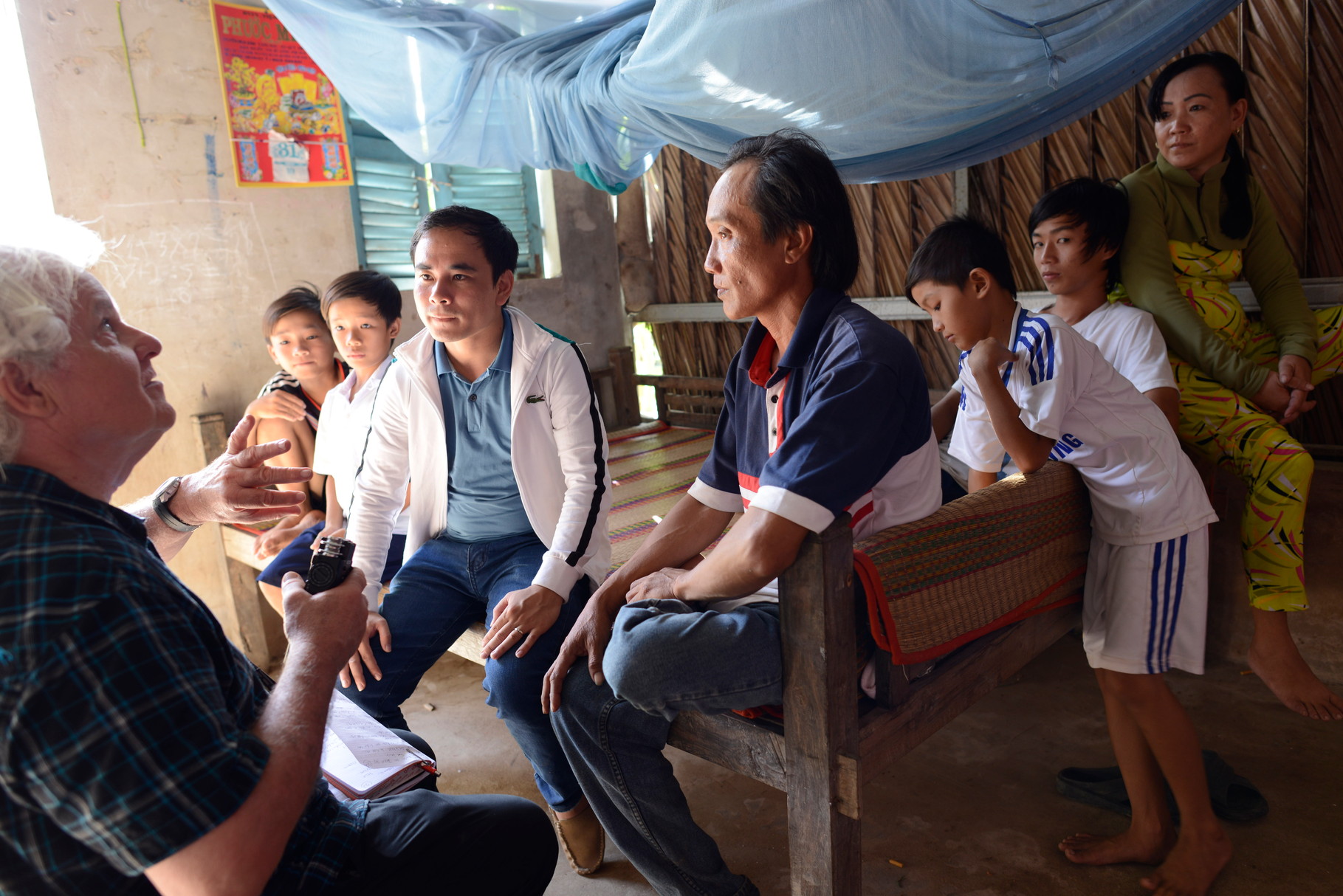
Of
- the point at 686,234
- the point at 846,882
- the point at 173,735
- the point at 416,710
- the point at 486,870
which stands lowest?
the point at 416,710

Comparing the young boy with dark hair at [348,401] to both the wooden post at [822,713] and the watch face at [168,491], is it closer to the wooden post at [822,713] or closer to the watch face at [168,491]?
the watch face at [168,491]

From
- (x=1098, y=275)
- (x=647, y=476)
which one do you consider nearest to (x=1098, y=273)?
(x=1098, y=275)

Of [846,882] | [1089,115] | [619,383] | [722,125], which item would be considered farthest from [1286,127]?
[619,383]

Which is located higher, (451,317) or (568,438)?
(451,317)

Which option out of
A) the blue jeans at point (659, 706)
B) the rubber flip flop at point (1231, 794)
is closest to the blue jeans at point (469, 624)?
the blue jeans at point (659, 706)

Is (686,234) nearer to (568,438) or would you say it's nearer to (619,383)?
(619,383)

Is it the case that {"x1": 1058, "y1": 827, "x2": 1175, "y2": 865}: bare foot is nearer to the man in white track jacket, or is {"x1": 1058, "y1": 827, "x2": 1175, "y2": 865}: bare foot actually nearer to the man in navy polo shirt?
the man in navy polo shirt

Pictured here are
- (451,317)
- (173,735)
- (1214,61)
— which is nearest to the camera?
→ (173,735)

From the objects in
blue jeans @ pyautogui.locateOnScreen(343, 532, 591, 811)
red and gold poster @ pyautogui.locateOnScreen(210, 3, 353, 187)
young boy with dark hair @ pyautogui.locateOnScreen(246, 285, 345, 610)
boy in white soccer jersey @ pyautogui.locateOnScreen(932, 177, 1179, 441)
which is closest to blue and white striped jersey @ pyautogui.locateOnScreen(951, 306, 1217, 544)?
boy in white soccer jersey @ pyautogui.locateOnScreen(932, 177, 1179, 441)

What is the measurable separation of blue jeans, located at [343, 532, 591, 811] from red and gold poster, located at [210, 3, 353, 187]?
2245mm

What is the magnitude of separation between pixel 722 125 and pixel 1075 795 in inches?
86.5

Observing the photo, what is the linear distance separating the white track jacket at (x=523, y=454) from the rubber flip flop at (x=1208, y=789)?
4.51 ft

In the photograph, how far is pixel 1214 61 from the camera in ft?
8.02

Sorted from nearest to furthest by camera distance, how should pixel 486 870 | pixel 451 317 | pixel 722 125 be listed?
pixel 486 870 < pixel 451 317 < pixel 722 125
